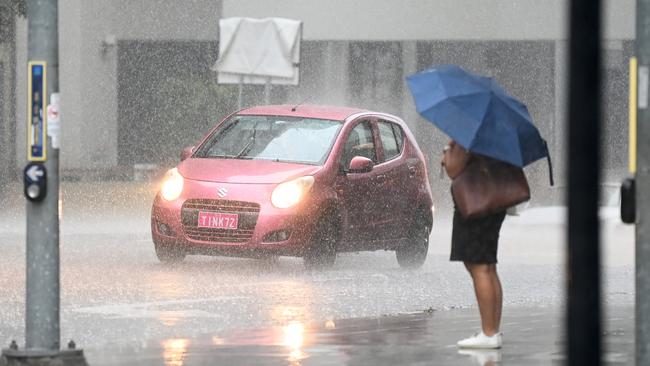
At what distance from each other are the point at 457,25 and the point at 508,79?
3842 millimetres

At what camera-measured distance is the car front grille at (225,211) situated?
15.9 metres

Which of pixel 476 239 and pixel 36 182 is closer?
pixel 36 182

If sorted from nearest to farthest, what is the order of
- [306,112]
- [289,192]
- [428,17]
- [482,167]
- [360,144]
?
[482,167], [289,192], [360,144], [306,112], [428,17]

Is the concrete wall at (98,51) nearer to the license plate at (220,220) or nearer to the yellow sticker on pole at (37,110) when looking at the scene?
the license plate at (220,220)

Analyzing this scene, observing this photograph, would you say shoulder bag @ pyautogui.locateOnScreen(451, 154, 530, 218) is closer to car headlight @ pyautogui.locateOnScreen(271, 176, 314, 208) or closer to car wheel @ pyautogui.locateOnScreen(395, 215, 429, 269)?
car headlight @ pyautogui.locateOnScreen(271, 176, 314, 208)

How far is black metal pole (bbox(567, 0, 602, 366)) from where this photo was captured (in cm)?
482

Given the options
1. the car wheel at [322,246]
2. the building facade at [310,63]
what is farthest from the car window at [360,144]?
the building facade at [310,63]

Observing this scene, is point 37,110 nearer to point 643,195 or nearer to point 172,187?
point 643,195

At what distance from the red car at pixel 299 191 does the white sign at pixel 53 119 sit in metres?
6.93

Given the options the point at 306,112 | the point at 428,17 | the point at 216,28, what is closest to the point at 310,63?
the point at 216,28

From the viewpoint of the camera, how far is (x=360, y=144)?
1731 centimetres

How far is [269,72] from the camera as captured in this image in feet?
102

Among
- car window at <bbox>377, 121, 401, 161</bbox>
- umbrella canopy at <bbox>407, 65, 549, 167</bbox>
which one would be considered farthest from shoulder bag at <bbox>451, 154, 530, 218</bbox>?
car window at <bbox>377, 121, 401, 161</bbox>

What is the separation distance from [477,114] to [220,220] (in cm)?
575
